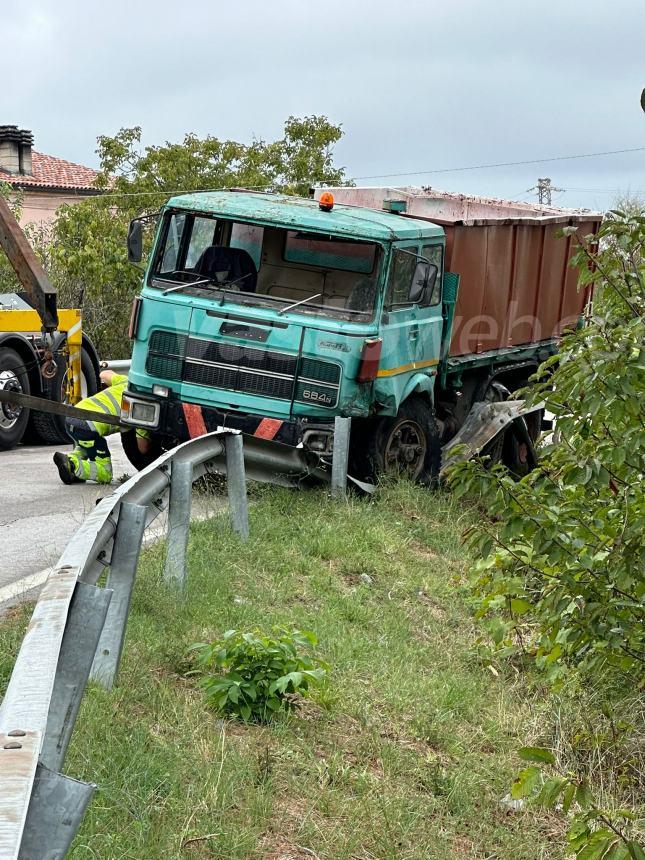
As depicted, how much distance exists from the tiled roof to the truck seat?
4002 centimetres

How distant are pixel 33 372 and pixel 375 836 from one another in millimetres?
11392

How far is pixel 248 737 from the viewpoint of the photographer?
4.80 m

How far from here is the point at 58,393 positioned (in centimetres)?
1547

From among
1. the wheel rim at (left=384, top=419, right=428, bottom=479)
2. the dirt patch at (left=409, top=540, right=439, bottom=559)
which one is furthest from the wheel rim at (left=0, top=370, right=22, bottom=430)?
the dirt patch at (left=409, top=540, right=439, bottom=559)

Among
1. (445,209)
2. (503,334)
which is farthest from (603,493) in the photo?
(445,209)

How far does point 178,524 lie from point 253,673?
144 cm

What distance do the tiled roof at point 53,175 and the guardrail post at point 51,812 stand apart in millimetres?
48863

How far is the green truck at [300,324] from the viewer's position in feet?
33.4

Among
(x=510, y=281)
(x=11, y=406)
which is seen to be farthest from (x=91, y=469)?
(x=510, y=281)

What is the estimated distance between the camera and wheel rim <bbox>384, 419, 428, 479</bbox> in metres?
11.0

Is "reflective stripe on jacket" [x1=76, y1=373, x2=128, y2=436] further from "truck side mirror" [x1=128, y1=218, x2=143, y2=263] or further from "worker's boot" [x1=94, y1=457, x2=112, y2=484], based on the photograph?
"truck side mirror" [x1=128, y1=218, x2=143, y2=263]

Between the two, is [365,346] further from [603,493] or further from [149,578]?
[603,493]

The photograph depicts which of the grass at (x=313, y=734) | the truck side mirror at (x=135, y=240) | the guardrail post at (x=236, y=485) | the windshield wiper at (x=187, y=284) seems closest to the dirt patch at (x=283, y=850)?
the grass at (x=313, y=734)

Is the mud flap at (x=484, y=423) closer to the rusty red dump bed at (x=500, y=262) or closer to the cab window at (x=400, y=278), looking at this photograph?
the rusty red dump bed at (x=500, y=262)
